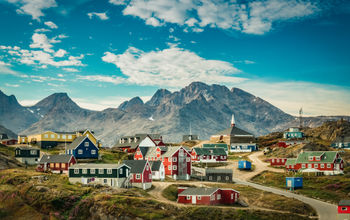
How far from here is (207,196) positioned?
73.6m

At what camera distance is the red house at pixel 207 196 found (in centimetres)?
7375

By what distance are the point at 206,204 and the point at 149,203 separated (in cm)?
1079

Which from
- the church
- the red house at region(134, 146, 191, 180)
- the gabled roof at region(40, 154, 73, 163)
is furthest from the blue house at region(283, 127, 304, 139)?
the gabled roof at region(40, 154, 73, 163)

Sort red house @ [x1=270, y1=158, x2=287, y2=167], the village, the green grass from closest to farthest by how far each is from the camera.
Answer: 1. the village
2. the green grass
3. red house @ [x1=270, y1=158, x2=287, y2=167]

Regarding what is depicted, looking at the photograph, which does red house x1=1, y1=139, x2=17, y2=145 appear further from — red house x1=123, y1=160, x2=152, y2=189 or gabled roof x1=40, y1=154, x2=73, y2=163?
red house x1=123, y1=160, x2=152, y2=189

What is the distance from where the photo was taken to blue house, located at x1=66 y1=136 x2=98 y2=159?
9969 cm

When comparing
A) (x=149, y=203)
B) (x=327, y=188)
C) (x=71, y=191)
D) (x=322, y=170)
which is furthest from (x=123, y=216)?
(x=322, y=170)

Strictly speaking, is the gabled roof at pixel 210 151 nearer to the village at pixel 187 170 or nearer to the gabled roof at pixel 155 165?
the village at pixel 187 170

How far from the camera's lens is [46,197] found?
72.8 metres

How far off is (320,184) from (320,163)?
46.5 ft

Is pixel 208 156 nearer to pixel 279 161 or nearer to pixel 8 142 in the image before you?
pixel 279 161

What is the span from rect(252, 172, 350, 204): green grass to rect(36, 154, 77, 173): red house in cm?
4569

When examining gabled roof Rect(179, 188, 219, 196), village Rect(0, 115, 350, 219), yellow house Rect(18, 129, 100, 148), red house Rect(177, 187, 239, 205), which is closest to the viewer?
red house Rect(177, 187, 239, 205)

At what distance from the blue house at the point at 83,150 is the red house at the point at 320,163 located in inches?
2067
